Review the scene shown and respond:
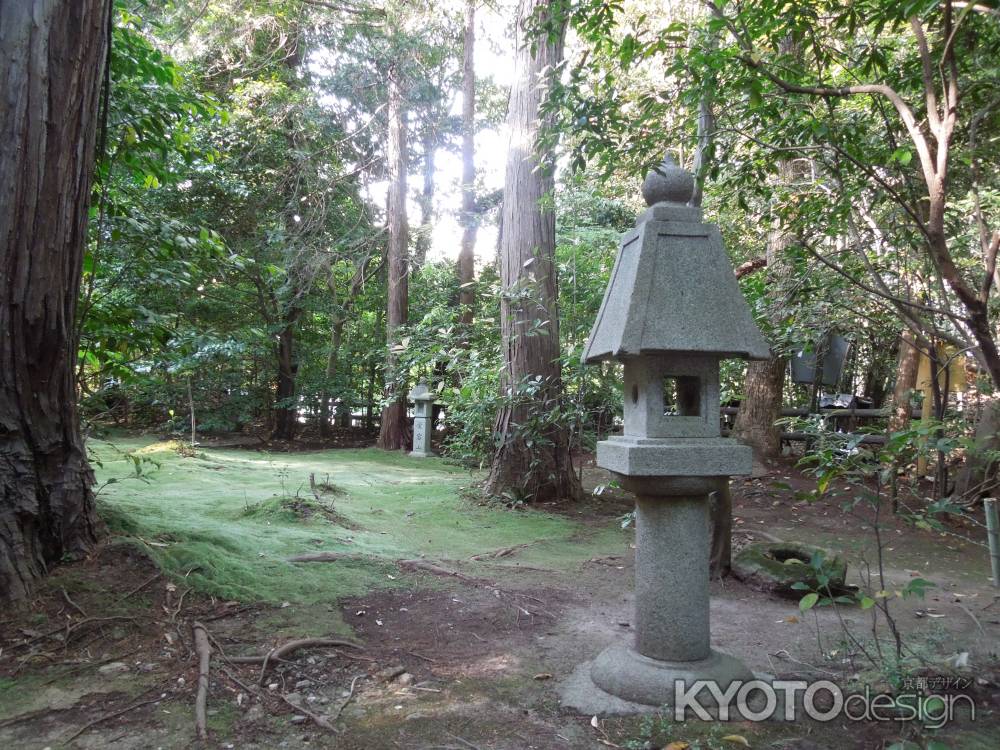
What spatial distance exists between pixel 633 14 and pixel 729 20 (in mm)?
5541

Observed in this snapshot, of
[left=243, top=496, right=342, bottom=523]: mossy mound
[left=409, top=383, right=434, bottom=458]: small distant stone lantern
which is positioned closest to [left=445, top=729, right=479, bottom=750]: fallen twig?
[left=243, top=496, right=342, bottom=523]: mossy mound

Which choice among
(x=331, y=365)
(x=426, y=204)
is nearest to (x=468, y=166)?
(x=426, y=204)

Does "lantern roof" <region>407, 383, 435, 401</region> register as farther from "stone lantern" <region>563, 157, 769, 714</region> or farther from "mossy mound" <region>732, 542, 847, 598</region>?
"stone lantern" <region>563, 157, 769, 714</region>

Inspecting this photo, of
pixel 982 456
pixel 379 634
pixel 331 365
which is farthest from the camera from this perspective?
pixel 331 365

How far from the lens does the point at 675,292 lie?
9.44 feet

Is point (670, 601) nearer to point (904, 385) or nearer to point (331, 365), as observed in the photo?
point (904, 385)

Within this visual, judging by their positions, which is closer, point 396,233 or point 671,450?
point 671,450

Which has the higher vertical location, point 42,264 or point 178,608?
point 42,264

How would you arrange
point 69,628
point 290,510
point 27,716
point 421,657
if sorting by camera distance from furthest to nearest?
point 290,510 < point 421,657 < point 69,628 < point 27,716

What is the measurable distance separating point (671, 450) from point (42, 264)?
314 centimetres

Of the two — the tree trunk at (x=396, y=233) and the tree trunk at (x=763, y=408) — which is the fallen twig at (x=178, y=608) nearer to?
the tree trunk at (x=763, y=408)

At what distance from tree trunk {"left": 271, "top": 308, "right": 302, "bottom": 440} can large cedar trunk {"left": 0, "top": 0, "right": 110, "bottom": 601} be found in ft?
40.9

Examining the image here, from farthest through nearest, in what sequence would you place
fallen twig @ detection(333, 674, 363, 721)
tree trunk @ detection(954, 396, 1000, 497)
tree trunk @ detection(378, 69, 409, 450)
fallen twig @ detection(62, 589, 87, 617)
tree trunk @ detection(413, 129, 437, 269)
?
tree trunk @ detection(413, 129, 437, 269), tree trunk @ detection(378, 69, 409, 450), tree trunk @ detection(954, 396, 1000, 497), fallen twig @ detection(62, 589, 87, 617), fallen twig @ detection(333, 674, 363, 721)

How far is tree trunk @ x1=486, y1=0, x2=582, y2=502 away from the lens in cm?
739
